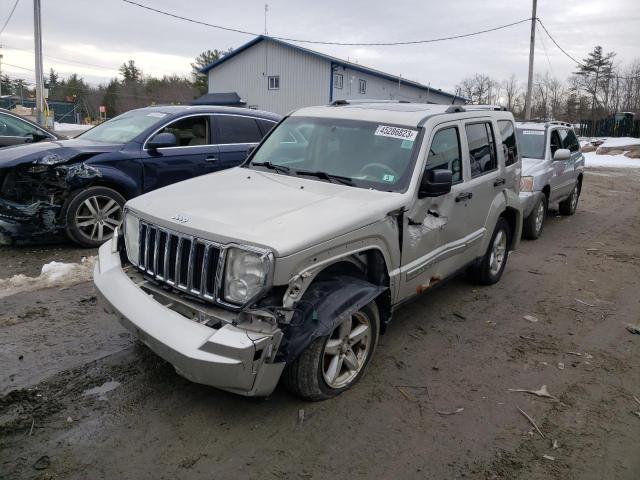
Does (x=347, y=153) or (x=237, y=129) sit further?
(x=237, y=129)

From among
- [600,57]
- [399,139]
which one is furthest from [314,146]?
[600,57]

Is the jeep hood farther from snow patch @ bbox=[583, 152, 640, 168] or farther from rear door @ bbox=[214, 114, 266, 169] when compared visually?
snow patch @ bbox=[583, 152, 640, 168]

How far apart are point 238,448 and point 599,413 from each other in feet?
7.82

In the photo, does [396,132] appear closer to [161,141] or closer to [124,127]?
[161,141]

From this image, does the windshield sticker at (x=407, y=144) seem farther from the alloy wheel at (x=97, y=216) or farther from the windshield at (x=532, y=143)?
the windshield at (x=532, y=143)

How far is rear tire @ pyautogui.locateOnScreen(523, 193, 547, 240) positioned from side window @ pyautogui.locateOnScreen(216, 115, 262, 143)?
4480 mm

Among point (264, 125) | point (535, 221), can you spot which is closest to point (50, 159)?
point (264, 125)

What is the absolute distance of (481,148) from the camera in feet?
17.1

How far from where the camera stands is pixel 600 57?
190 feet

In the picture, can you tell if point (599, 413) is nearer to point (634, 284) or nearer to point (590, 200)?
point (634, 284)

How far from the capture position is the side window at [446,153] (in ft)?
14.1

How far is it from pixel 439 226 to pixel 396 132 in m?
0.86

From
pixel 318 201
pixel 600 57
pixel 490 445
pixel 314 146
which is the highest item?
pixel 600 57

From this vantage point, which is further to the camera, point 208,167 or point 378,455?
point 208,167
